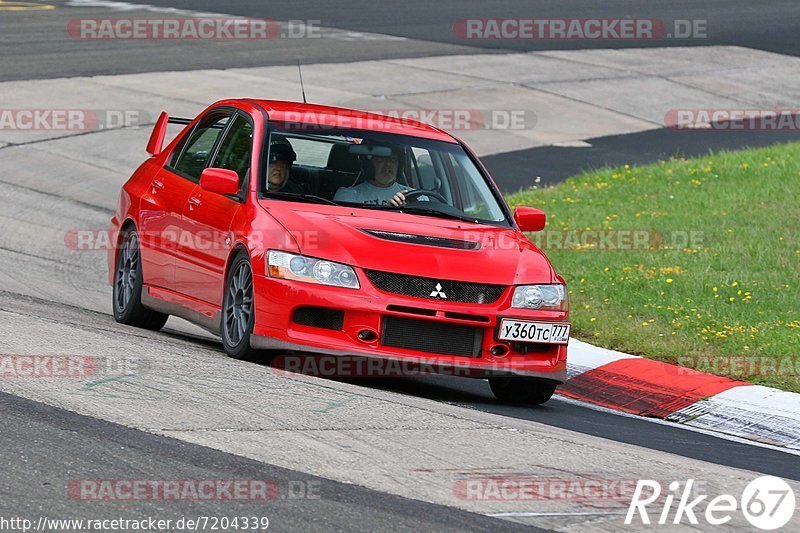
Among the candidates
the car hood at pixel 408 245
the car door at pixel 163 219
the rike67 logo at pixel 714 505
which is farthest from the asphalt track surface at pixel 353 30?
the rike67 logo at pixel 714 505

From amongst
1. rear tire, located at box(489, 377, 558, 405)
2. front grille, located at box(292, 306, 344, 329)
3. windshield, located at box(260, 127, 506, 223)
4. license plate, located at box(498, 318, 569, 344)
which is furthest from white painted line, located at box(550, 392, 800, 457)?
front grille, located at box(292, 306, 344, 329)

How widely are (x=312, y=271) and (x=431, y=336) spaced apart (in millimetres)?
760

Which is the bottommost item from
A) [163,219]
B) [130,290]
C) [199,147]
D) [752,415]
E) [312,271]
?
[752,415]

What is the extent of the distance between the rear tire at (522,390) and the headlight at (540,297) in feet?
Answer: 1.57

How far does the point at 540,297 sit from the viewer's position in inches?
352

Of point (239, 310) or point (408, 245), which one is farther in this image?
point (239, 310)

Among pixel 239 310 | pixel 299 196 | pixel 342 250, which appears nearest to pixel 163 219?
pixel 299 196

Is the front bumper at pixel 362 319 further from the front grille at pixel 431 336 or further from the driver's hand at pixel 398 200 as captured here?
the driver's hand at pixel 398 200

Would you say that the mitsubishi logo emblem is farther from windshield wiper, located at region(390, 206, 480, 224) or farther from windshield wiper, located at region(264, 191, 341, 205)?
windshield wiper, located at region(264, 191, 341, 205)

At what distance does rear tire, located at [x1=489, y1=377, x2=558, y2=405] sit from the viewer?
927cm

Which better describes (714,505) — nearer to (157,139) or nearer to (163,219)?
(163,219)

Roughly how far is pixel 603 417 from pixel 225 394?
2655 millimetres

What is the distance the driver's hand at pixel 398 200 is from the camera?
954 cm

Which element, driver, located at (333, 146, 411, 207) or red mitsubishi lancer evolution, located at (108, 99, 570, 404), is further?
driver, located at (333, 146, 411, 207)
